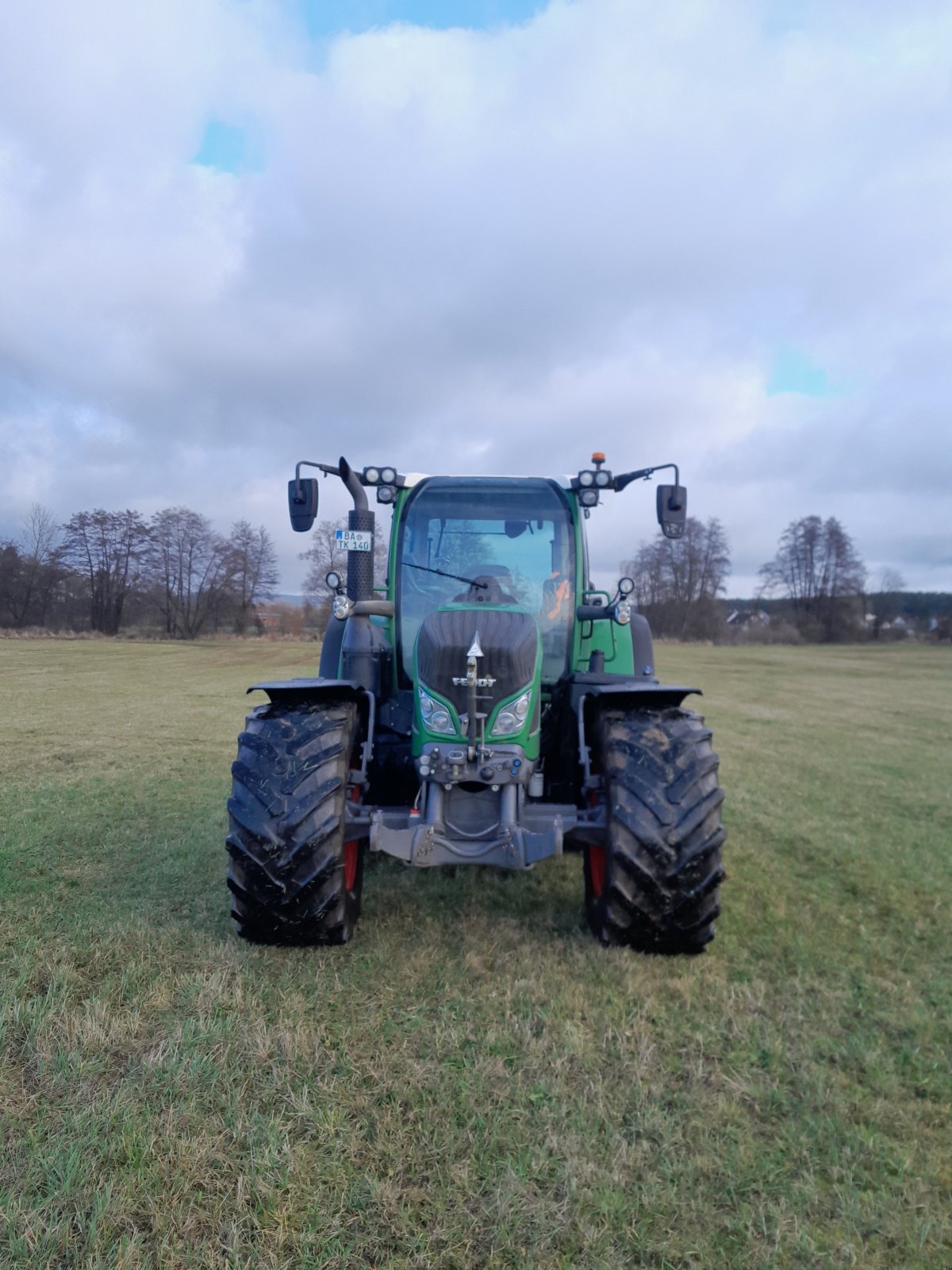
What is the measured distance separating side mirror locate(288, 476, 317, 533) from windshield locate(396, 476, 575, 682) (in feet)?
1.83

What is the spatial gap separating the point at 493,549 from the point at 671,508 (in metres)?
1.13

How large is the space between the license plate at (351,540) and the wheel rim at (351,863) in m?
1.78

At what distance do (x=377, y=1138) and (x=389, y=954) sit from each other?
4.00 ft

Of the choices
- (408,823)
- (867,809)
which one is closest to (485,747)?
(408,823)

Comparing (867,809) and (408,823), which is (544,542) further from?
(867,809)

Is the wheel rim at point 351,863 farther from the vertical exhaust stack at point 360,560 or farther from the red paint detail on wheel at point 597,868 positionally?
the vertical exhaust stack at point 360,560

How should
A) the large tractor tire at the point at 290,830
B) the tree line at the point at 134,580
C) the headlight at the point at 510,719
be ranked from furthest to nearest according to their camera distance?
1. the tree line at the point at 134,580
2. the headlight at the point at 510,719
3. the large tractor tire at the point at 290,830

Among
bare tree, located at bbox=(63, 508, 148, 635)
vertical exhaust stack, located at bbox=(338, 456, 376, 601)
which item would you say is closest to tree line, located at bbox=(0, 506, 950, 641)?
bare tree, located at bbox=(63, 508, 148, 635)

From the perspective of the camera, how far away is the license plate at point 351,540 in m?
4.58

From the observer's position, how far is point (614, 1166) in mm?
2250

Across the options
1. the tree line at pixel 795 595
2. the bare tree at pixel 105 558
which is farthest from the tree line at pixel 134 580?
the tree line at pixel 795 595

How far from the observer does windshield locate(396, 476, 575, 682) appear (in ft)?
14.9

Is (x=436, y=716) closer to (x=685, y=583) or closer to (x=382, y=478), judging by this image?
(x=382, y=478)

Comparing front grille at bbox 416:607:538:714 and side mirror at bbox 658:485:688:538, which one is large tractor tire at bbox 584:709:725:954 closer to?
front grille at bbox 416:607:538:714
